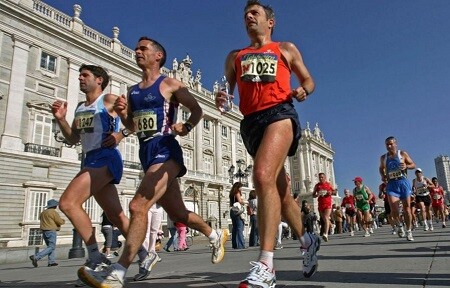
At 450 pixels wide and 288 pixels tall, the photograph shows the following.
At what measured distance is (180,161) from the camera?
10.9ft

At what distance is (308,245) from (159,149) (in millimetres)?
1499

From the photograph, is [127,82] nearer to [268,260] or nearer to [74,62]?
[74,62]

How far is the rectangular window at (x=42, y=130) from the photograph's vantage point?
2388cm

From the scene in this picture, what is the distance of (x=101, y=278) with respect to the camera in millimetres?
2529

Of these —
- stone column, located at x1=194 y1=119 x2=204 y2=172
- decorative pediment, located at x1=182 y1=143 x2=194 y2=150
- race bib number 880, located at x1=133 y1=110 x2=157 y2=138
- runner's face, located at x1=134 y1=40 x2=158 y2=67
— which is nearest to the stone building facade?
decorative pediment, located at x1=182 y1=143 x2=194 y2=150

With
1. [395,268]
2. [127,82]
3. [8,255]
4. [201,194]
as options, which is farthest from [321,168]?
[395,268]

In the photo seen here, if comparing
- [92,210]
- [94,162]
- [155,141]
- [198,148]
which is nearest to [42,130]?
[92,210]

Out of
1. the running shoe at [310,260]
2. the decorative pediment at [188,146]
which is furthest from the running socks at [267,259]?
the decorative pediment at [188,146]

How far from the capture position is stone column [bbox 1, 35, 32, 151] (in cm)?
2197

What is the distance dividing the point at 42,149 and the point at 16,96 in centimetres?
364

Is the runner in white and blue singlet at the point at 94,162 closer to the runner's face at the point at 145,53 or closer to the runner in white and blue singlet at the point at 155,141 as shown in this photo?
the runner in white and blue singlet at the point at 155,141

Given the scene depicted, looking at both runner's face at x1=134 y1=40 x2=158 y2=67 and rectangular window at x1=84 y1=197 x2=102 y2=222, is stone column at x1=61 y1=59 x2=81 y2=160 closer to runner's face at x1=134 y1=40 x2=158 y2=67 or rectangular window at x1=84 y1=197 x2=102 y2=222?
rectangular window at x1=84 y1=197 x2=102 y2=222

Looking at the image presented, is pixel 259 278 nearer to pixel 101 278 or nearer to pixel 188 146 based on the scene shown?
pixel 101 278

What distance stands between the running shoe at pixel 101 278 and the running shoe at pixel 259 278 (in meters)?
0.98
